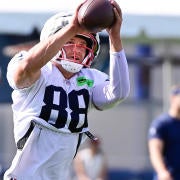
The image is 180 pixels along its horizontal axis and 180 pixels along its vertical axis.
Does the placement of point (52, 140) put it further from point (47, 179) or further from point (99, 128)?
point (99, 128)

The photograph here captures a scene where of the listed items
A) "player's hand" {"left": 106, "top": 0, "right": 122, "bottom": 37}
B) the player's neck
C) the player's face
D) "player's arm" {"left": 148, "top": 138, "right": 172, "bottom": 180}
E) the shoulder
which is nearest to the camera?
"player's hand" {"left": 106, "top": 0, "right": 122, "bottom": 37}

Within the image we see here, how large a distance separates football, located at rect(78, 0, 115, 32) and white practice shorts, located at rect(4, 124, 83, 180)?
2.33ft

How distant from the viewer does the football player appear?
441 cm

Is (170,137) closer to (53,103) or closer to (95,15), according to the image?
(53,103)

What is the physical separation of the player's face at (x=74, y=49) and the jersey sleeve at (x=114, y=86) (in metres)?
0.16

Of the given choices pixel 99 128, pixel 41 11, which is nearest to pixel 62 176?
pixel 41 11

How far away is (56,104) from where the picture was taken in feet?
14.6

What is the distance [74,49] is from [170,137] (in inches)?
148

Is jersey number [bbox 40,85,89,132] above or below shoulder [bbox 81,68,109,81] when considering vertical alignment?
below

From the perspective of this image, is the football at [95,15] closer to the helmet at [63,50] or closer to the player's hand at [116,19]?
the player's hand at [116,19]

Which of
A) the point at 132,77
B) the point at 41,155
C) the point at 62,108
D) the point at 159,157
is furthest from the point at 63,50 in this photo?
the point at 132,77

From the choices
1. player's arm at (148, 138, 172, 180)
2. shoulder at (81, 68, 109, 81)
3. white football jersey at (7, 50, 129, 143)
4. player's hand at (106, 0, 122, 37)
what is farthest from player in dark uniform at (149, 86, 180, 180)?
player's hand at (106, 0, 122, 37)

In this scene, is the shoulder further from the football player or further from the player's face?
the player's face

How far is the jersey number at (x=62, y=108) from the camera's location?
4445 mm
